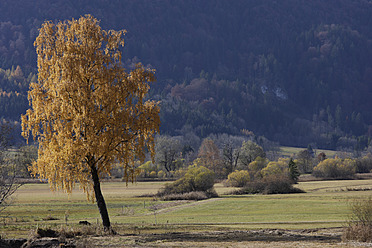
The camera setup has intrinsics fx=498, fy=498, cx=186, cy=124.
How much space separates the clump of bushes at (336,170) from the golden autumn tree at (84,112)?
114m

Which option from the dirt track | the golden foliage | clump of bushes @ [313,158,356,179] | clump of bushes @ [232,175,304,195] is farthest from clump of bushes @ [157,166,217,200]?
clump of bushes @ [313,158,356,179]

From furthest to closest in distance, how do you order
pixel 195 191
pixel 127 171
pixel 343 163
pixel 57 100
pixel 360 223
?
pixel 343 163, pixel 195 191, pixel 127 171, pixel 57 100, pixel 360 223

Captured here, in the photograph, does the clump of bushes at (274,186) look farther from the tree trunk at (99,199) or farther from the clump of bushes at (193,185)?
the tree trunk at (99,199)

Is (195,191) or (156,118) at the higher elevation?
(156,118)

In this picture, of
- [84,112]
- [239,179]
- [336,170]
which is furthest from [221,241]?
[336,170]

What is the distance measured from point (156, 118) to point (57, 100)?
613cm

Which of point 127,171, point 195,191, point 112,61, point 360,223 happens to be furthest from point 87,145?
point 195,191

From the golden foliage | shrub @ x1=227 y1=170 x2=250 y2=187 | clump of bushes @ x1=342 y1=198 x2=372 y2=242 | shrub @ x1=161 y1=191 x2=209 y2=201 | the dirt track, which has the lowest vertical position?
shrub @ x1=161 y1=191 x2=209 y2=201

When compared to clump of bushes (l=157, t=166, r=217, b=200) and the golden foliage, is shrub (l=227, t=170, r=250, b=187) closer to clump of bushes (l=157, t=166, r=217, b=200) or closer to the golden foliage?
clump of bushes (l=157, t=166, r=217, b=200)

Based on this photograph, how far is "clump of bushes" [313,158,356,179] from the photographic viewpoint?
137 m

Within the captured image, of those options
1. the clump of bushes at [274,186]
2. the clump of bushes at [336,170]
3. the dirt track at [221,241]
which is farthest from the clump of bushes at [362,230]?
the clump of bushes at [336,170]

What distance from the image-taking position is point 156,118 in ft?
103

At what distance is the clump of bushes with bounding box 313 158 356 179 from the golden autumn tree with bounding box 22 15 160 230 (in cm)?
11406

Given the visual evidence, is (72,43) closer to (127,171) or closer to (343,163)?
(127,171)
